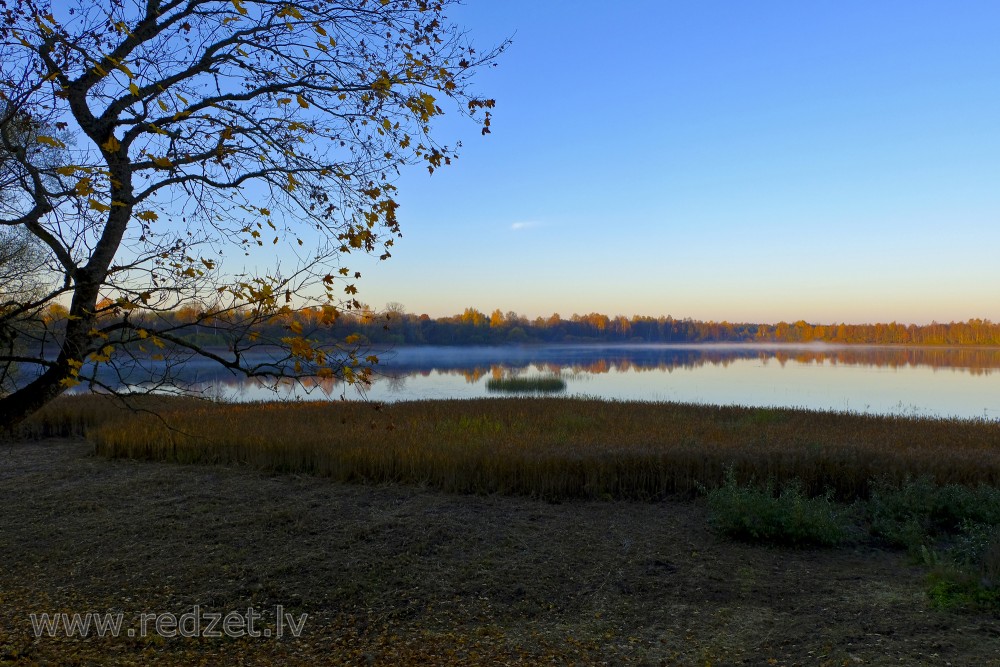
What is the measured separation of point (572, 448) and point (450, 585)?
4.87 m

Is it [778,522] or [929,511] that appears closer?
[778,522]

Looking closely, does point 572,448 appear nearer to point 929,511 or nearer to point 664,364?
point 929,511

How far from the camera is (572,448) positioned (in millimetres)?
10258

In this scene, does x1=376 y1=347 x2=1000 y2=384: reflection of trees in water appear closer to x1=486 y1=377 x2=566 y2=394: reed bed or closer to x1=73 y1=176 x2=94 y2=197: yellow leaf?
x1=486 y1=377 x2=566 y2=394: reed bed

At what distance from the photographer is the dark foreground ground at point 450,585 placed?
14.7 feet

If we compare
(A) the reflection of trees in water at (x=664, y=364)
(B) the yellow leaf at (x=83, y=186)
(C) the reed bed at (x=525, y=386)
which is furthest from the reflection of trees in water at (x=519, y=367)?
(B) the yellow leaf at (x=83, y=186)

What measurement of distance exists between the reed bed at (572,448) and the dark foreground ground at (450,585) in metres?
0.69

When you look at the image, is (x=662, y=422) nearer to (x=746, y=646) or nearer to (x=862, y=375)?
(x=746, y=646)

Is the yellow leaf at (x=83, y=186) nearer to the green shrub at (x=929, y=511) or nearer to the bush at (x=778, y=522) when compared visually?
the bush at (x=778, y=522)

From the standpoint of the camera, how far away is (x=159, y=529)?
719 centimetres

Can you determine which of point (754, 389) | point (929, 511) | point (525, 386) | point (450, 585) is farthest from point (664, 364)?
point (450, 585)

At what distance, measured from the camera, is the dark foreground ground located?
4.47m

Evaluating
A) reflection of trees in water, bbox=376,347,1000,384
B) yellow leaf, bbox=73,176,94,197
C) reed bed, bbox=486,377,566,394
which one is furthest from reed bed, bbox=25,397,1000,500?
reflection of trees in water, bbox=376,347,1000,384

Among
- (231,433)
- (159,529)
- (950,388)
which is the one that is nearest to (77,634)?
(159,529)
